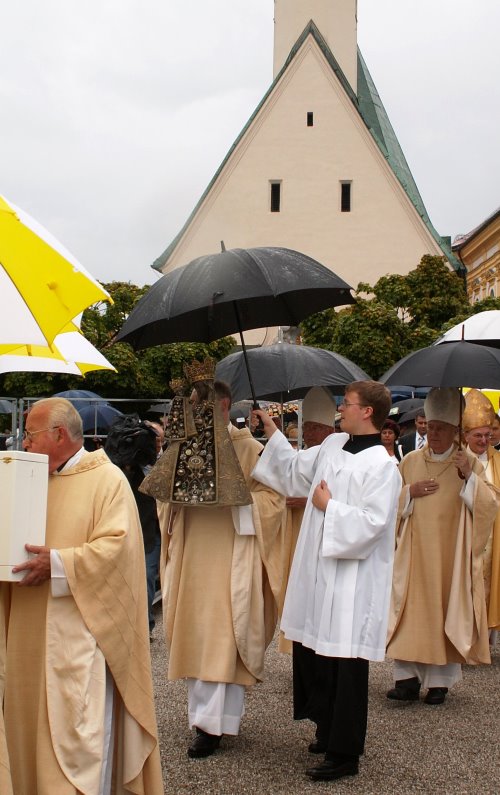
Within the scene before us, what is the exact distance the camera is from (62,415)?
4539 millimetres

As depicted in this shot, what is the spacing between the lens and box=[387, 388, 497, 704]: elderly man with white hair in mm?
7055

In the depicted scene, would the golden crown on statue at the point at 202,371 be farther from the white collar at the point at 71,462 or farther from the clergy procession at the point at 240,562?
the white collar at the point at 71,462

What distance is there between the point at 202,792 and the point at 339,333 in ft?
71.4

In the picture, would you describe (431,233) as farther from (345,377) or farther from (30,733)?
(30,733)

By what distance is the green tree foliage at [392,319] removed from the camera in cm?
2606

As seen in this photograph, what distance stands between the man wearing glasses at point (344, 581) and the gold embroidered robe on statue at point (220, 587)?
0.30 metres

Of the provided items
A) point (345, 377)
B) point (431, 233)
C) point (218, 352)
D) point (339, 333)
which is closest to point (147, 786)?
point (345, 377)

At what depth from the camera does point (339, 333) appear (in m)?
26.6

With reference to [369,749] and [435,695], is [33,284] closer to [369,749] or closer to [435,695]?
[369,749]

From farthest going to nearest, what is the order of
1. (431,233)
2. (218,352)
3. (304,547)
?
(431,233) < (218,352) < (304,547)

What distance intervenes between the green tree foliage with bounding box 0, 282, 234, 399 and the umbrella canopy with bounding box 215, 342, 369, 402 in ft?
64.4

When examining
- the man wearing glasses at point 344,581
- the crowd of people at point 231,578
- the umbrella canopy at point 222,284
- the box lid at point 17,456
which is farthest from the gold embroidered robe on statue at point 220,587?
the box lid at point 17,456

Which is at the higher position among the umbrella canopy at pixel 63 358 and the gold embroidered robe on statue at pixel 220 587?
the umbrella canopy at pixel 63 358

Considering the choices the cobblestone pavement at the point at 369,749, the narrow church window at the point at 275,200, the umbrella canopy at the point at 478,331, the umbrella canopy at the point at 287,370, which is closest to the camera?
the cobblestone pavement at the point at 369,749
